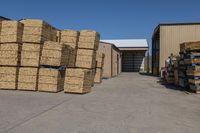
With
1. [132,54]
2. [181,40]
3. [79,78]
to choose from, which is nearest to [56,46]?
[79,78]

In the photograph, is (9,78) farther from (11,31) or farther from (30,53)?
(11,31)

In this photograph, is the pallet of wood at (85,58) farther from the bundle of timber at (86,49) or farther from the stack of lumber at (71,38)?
the stack of lumber at (71,38)

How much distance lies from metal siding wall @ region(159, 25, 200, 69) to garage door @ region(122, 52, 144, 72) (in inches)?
804

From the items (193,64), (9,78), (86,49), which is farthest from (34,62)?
(193,64)

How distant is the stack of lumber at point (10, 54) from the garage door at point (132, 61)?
35.8 meters

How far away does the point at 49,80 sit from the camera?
13.4 metres

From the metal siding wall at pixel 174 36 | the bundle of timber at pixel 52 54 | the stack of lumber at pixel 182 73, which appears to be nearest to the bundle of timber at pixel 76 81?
the bundle of timber at pixel 52 54

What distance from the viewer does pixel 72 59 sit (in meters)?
15.5

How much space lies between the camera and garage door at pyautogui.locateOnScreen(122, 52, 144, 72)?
4809 centimetres

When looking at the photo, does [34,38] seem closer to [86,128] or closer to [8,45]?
[8,45]

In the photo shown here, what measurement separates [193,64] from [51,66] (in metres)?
7.91

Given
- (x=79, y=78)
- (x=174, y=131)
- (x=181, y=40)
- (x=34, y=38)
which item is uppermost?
(x=181, y=40)

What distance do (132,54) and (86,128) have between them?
139 ft

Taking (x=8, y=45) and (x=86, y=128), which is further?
(x=8, y=45)
